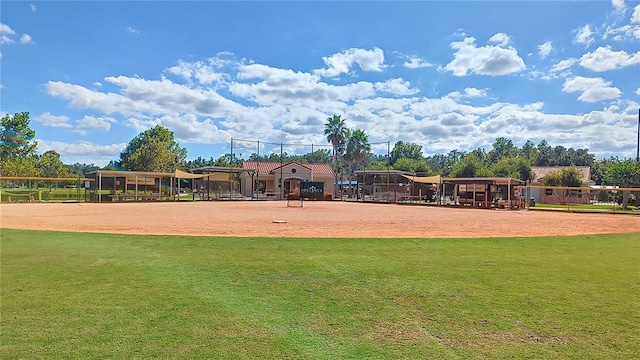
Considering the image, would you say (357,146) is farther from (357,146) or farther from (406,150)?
(406,150)

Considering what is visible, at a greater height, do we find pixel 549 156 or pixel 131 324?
pixel 549 156

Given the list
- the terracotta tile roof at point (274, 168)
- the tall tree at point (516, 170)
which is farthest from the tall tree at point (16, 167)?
the tall tree at point (516, 170)

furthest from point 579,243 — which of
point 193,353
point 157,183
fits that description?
point 157,183

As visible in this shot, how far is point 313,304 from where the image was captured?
227 inches

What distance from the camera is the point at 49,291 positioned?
241 inches

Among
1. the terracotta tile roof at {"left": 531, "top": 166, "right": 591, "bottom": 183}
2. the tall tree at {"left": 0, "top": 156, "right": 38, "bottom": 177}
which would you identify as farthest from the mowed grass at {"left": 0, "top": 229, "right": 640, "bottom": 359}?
the terracotta tile roof at {"left": 531, "top": 166, "right": 591, "bottom": 183}

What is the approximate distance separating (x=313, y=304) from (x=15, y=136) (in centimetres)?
5979

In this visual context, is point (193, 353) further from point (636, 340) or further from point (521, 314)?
point (636, 340)

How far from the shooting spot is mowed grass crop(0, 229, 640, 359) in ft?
14.3

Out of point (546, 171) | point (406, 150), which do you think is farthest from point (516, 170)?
point (406, 150)

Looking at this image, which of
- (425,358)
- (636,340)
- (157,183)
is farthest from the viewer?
(157,183)

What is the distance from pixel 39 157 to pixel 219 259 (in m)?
63.2

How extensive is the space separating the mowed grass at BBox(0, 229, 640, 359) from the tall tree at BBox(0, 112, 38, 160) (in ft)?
169

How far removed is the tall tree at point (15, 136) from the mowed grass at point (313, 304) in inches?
2030
